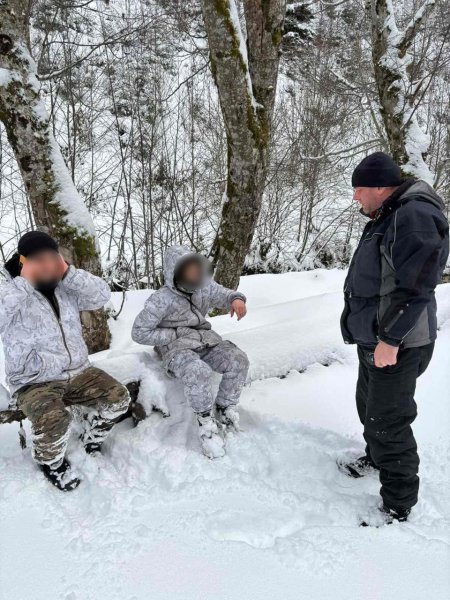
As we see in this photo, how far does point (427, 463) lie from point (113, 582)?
5.90 feet

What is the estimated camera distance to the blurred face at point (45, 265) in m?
2.46

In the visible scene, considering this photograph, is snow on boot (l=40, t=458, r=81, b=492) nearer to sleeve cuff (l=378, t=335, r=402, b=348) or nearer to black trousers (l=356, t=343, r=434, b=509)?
black trousers (l=356, t=343, r=434, b=509)

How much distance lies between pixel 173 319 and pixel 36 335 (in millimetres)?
839

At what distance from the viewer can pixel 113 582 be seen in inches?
69.7

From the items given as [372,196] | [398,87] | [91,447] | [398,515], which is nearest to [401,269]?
[372,196]

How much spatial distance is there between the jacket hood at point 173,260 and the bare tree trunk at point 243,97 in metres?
1.66

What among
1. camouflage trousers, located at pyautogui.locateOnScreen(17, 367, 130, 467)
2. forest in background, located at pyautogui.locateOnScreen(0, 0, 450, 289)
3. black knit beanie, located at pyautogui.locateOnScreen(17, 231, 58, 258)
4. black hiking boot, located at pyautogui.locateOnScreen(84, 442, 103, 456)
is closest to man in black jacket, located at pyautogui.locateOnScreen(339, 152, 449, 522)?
camouflage trousers, located at pyautogui.locateOnScreen(17, 367, 130, 467)

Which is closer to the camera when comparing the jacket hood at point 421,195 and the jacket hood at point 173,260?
the jacket hood at point 421,195

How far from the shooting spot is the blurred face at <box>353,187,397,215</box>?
80.7 inches

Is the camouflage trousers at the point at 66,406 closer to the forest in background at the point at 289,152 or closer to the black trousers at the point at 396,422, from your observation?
the black trousers at the point at 396,422

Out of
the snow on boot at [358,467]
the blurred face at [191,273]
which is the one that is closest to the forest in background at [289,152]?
the blurred face at [191,273]

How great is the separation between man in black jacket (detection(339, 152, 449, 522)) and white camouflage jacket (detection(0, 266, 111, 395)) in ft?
5.16

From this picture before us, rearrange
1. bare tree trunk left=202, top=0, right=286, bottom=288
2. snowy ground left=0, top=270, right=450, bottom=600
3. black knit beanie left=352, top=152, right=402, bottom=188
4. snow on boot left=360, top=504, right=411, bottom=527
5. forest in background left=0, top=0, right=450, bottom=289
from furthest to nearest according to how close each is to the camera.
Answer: forest in background left=0, top=0, right=450, bottom=289
bare tree trunk left=202, top=0, right=286, bottom=288
snow on boot left=360, top=504, right=411, bottom=527
black knit beanie left=352, top=152, right=402, bottom=188
snowy ground left=0, top=270, right=450, bottom=600

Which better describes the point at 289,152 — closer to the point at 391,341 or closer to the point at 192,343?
the point at 192,343
